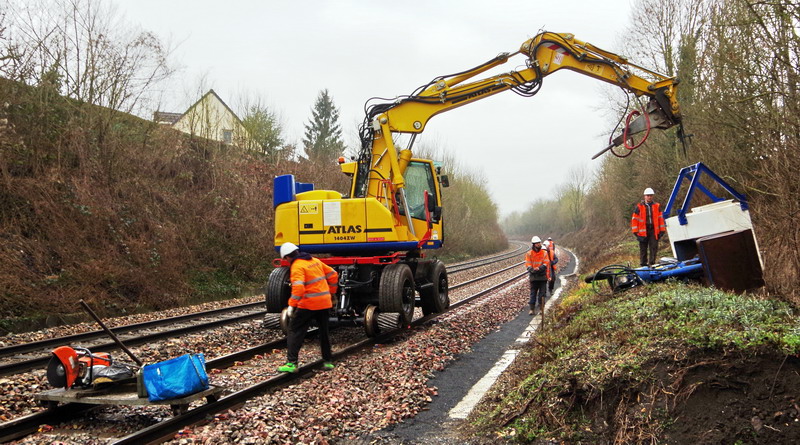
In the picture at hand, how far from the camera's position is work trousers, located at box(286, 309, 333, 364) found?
6.55 meters

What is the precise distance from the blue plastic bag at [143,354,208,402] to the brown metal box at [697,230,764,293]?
6.89 metres

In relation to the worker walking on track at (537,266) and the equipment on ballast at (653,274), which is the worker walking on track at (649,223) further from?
the equipment on ballast at (653,274)

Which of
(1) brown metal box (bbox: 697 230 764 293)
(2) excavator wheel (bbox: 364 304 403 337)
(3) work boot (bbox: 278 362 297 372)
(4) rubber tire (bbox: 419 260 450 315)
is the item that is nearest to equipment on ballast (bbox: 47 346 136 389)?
(3) work boot (bbox: 278 362 297 372)

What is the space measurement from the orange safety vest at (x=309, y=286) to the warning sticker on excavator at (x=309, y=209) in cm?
203

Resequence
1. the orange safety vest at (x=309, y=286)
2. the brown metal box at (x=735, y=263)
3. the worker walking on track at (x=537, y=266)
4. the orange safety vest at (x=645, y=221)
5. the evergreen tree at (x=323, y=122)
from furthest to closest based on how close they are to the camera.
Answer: the evergreen tree at (x=323, y=122), the worker walking on track at (x=537, y=266), the orange safety vest at (x=645, y=221), the brown metal box at (x=735, y=263), the orange safety vest at (x=309, y=286)

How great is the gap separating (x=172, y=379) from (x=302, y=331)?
7.11ft

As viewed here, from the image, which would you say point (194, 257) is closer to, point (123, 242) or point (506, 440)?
point (123, 242)

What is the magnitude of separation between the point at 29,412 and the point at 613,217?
41.8m

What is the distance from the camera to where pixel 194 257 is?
1591cm

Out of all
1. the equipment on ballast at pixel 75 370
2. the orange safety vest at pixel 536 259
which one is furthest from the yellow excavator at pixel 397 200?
the equipment on ballast at pixel 75 370

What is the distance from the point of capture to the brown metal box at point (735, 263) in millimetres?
7398

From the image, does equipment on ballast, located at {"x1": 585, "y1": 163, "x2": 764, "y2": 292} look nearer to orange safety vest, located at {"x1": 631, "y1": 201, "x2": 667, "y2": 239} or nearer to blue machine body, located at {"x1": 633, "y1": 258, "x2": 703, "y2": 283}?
blue machine body, located at {"x1": 633, "y1": 258, "x2": 703, "y2": 283}

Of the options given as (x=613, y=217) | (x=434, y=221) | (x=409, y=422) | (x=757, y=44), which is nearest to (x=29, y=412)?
(x=409, y=422)

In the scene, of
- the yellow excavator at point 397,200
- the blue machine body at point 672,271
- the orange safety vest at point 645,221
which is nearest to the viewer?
the blue machine body at point 672,271
